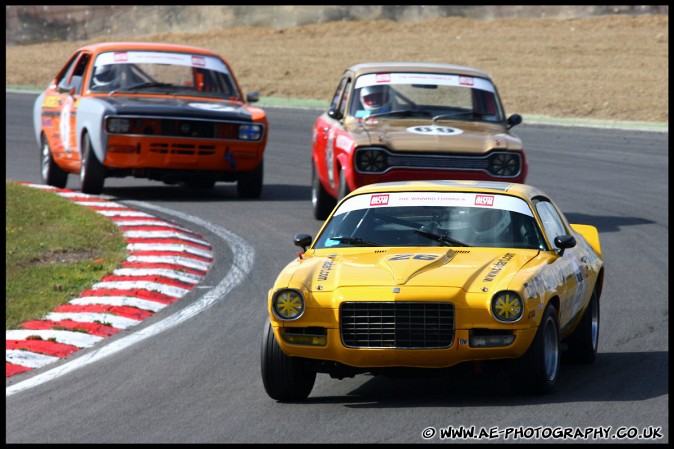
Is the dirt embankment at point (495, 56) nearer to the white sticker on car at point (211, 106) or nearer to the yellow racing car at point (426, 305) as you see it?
the white sticker on car at point (211, 106)

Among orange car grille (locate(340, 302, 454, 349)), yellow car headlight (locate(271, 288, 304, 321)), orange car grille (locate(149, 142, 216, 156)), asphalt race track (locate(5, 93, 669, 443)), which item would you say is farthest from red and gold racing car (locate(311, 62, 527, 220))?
orange car grille (locate(340, 302, 454, 349))

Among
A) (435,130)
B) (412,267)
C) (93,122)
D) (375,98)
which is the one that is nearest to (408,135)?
(435,130)

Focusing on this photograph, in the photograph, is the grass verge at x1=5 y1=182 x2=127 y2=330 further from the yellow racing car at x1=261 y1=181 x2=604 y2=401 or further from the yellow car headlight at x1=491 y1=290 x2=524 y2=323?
the yellow car headlight at x1=491 y1=290 x2=524 y2=323

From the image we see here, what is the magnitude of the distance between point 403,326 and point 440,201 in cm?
141

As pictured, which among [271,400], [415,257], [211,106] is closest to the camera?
[271,400]

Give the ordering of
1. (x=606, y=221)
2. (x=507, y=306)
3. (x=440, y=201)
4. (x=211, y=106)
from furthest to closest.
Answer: (x=211, y=106) → (x=606, y=221) → (x=440, y=201) → (x=507, y=306)

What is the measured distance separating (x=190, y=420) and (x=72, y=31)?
34823 mm

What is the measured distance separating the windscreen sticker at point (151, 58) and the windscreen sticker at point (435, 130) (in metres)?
3.37

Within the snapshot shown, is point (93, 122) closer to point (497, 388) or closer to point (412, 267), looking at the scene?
point (412, 267)

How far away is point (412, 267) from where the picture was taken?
7.54 meters

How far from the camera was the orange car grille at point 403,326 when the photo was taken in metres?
7.20

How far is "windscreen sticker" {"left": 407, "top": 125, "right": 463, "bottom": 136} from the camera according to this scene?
13.8 m

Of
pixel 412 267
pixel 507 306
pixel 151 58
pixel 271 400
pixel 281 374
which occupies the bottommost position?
pixel 271 400

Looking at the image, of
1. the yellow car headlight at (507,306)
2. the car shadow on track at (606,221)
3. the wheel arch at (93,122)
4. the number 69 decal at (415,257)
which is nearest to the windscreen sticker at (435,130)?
the car shadow on track at (606,221)
